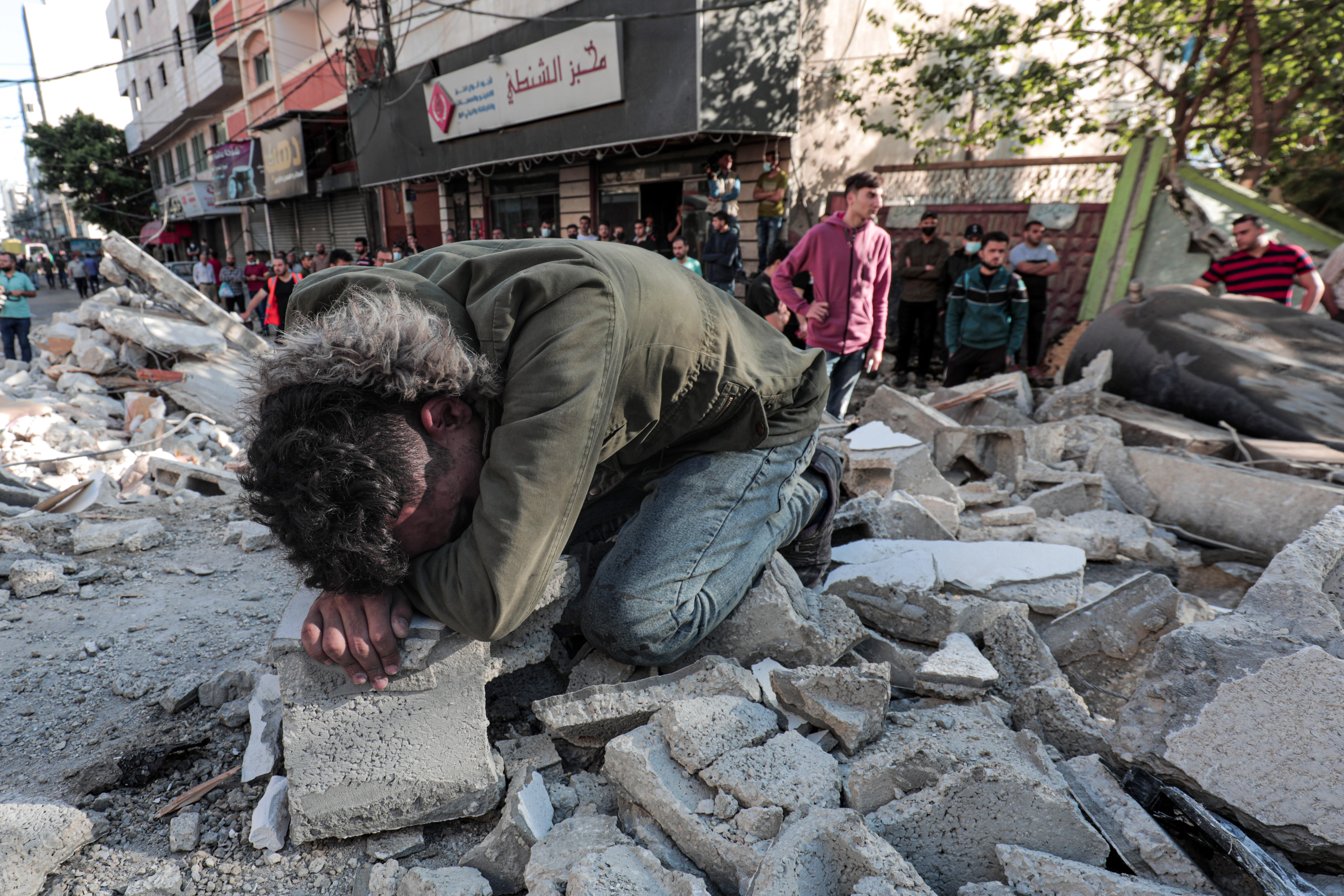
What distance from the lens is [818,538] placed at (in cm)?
248

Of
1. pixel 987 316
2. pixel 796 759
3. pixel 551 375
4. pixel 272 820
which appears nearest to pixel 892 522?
pixel 796 759

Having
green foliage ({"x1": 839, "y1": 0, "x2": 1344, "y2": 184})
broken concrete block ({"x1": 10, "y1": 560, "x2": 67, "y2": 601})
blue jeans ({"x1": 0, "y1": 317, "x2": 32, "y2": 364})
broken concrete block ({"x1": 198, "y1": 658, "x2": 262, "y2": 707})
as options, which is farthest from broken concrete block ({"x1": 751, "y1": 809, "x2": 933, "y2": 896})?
blue jeans ({"x1": 0, "y1": 317, "x2": 32, "y2": 364})

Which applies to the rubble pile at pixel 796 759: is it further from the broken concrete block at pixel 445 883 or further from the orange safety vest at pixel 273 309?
the orange safety vest at pixel 273 309

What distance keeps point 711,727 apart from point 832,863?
0.37 m

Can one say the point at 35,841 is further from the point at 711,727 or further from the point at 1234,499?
the point at 1234,499

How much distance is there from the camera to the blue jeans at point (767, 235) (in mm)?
9102

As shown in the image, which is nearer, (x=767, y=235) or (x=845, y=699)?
(x=845, y=699)

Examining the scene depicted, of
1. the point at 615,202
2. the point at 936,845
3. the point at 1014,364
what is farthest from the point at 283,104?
the point at 936,845

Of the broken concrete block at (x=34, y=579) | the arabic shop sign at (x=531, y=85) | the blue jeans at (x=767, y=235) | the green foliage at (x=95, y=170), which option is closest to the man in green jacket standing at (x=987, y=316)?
the blue jeans at (x=767, y=235)

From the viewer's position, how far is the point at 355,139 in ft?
51.6

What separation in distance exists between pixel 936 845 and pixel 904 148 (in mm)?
11360

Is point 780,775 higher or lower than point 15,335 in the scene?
higher

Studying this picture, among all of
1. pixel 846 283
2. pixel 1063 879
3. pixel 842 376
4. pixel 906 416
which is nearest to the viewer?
pixel 1063 879

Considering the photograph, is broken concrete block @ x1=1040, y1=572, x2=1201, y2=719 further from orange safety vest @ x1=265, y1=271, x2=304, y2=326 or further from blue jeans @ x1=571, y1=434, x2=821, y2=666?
orange safety vest @ x1=265, y1=271, x2=304, y2=326
